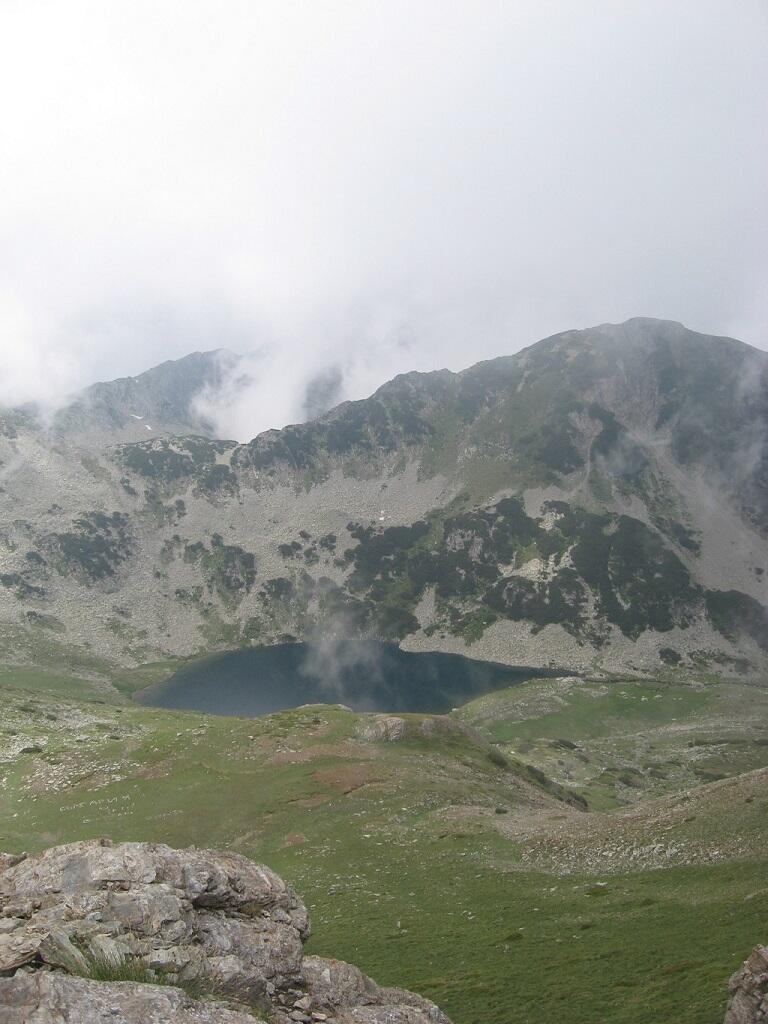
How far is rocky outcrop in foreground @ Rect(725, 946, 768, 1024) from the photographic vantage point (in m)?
14.9

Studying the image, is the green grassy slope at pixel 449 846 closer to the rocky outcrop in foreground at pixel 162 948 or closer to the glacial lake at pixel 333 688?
the rocky outcrop in foreground at pixel 162 948

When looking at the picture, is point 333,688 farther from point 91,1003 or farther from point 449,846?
point 91,1003

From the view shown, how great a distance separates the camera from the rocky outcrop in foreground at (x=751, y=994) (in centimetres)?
1493

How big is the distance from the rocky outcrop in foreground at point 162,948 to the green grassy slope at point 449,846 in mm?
8276

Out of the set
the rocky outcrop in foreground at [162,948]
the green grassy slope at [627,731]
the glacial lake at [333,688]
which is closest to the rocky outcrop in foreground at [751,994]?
the rocky outcrop in foreground at [162,948]

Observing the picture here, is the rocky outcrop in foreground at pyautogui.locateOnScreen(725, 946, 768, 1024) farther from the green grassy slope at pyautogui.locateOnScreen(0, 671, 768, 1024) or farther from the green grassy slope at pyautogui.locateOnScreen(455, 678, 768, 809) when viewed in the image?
the green grassy slope at pyautogui.locateOnScreen(455, 678, 768, 809)

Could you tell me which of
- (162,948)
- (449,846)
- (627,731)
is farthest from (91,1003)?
(627,731)

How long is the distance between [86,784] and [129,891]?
51.2 meters

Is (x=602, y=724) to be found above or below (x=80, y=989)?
below

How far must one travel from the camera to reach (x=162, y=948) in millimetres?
14000

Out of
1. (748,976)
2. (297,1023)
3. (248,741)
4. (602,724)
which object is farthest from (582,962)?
(602,724)

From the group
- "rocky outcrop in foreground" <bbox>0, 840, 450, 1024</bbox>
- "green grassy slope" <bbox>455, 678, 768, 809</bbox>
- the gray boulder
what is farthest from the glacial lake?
the gray boulder

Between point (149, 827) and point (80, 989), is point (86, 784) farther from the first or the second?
point (80, 989)

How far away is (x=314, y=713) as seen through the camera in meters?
77.6
